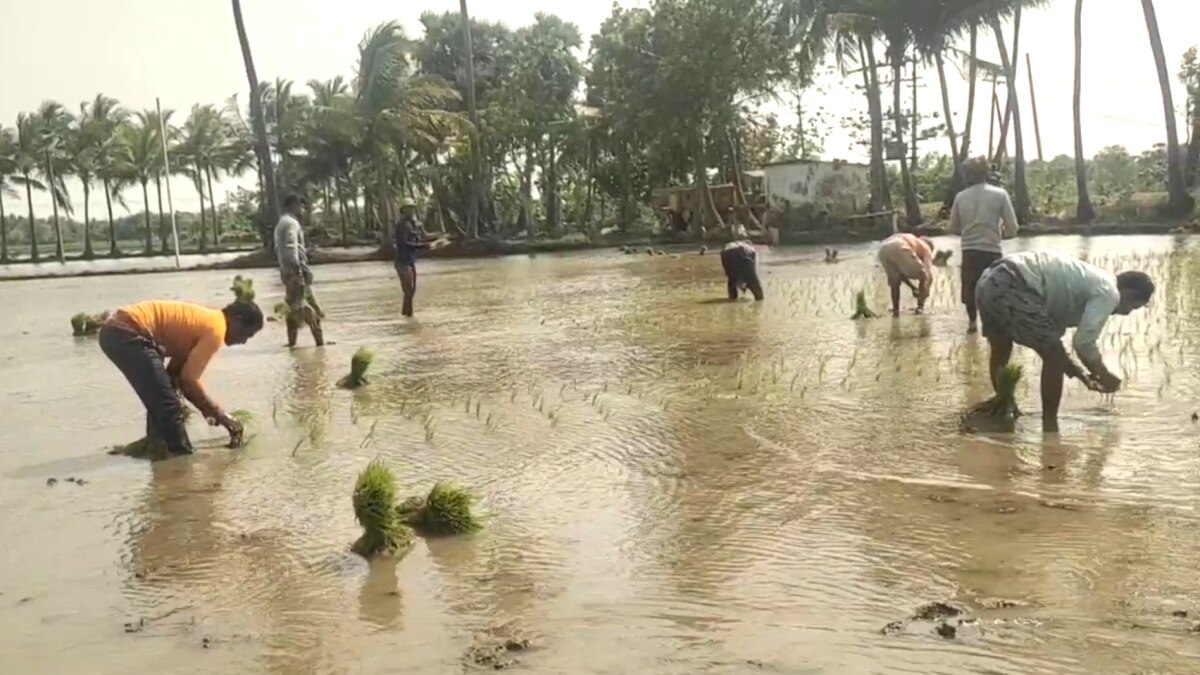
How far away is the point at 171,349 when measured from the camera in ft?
23.0

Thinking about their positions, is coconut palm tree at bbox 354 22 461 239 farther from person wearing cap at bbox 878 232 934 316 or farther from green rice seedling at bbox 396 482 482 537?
green rice seedling at bbox 396 482 482 537

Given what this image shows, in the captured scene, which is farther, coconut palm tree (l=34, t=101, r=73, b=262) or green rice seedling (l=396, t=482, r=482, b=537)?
coconut palm tree (l=34, t=101, r=73, b=262)

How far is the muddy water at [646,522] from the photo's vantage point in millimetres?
3818

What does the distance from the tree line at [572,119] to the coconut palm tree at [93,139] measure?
109mm

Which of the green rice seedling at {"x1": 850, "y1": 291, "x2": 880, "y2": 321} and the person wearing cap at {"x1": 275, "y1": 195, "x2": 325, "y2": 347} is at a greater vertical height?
the person wearing cap at {"x1": 275, "y1": 195, "x2": 325, "y2": 347}

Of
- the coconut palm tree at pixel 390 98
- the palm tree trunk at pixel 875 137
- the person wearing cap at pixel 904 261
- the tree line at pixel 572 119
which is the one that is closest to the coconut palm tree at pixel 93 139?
the tree line at pixel 572 119

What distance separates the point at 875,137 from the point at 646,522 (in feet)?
103

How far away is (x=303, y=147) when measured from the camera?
164 feet

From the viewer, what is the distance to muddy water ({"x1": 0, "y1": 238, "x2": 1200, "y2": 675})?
3818 mm

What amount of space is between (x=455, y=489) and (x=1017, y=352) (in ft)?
17.9

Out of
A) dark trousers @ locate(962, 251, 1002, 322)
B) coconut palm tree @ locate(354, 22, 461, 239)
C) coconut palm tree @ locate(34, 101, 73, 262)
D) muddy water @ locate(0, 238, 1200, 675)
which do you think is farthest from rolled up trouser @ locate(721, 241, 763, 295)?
coconut palm tree @ locate(34, 101, 73, 262)

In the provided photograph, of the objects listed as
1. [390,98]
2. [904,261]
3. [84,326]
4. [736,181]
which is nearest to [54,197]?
[390,98]

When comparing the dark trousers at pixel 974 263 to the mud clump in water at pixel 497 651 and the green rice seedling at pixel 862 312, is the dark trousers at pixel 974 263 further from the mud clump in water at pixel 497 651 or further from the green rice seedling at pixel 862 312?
the mud clump in water at pixel 497 651

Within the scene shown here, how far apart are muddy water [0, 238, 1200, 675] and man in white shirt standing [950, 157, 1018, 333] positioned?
82cm
